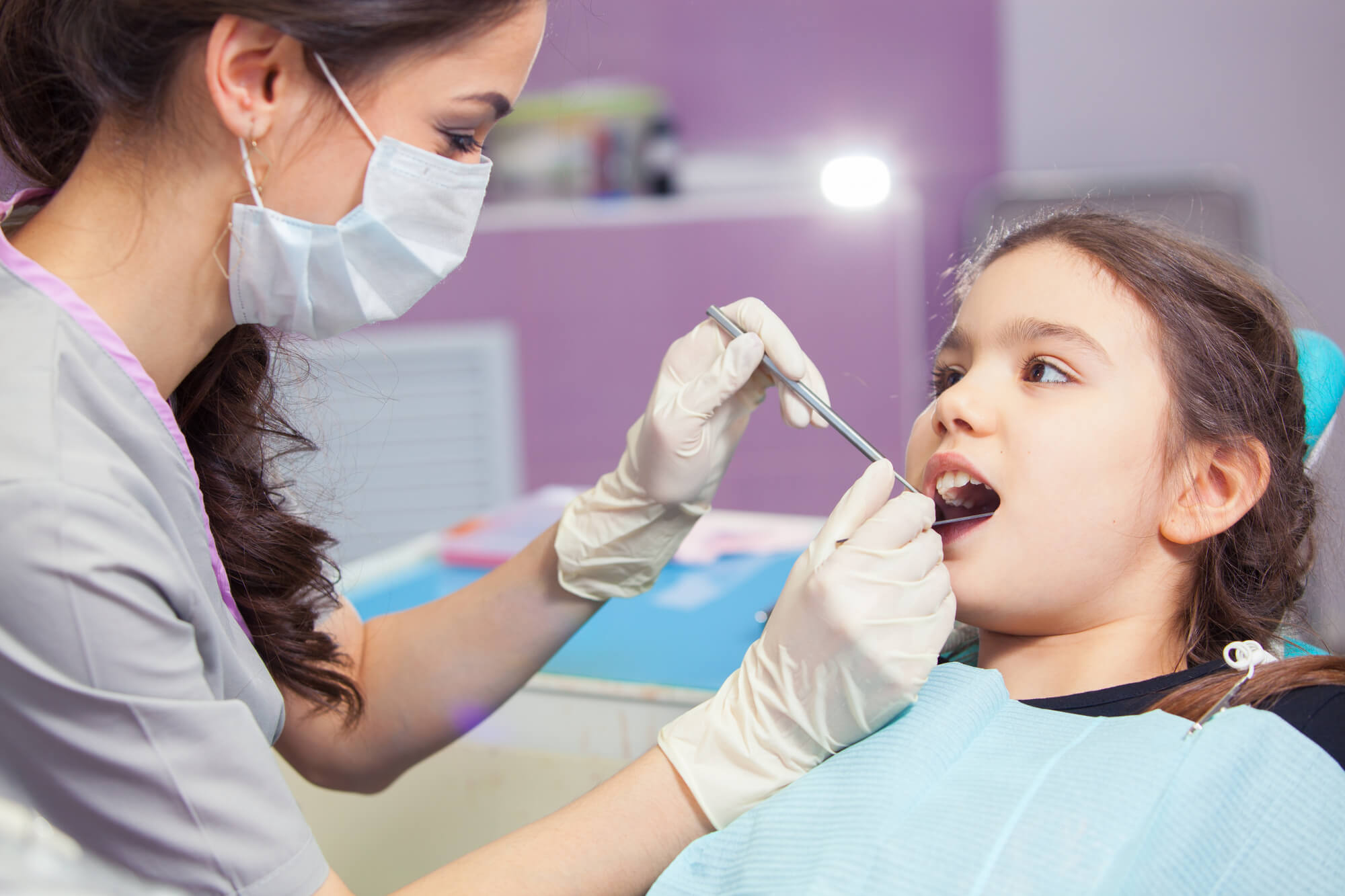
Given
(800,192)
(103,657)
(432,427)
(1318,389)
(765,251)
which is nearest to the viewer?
(103,657)

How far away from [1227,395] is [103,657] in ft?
3.32

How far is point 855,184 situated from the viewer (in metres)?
2.72

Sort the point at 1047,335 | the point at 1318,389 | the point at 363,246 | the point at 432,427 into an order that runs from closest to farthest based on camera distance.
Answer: the point at 363,246, the point at 1047,335, the point at 1318,389, the point at 432,427

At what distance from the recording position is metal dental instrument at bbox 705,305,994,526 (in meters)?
1.00

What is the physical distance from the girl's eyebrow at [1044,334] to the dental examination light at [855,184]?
5.74ft

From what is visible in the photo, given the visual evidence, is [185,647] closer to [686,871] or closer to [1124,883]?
[686,871]

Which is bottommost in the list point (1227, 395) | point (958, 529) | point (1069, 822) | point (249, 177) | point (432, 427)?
point (432, 427)

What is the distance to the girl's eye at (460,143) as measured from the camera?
0.89 meters

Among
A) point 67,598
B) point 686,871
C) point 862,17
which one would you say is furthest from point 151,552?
point 862,17

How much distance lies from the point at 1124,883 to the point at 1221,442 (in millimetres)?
480

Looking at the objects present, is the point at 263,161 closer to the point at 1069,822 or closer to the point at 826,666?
the point at 826,666

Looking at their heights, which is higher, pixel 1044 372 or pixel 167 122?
pixel 167 122

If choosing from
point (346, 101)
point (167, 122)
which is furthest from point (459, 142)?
point (167, 122)

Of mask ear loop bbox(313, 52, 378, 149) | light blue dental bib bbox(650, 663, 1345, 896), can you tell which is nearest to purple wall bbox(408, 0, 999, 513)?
light blue dental bib bbox(650, 663, 1345, 896)
